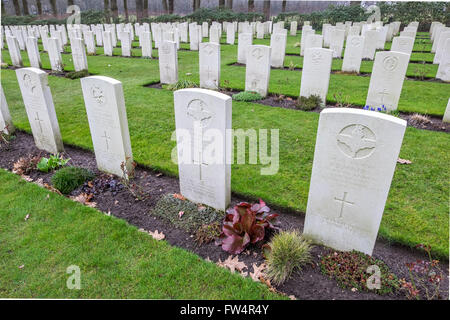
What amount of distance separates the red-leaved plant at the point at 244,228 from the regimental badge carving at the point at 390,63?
18.1 ft

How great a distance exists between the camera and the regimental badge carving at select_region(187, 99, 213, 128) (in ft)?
12.3

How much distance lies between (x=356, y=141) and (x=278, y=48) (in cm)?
1077

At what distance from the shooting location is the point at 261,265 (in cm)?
328

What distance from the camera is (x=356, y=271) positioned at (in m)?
3.06

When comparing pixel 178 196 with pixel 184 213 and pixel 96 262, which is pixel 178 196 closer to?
pixel 184 213

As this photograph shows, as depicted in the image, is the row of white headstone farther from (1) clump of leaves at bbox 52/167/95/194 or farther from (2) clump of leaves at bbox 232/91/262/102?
(2) clump of leaves at bbox 232/91/262/102

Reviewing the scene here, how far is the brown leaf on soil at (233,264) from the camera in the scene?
3279 mm

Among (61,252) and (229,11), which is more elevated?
(229,11)

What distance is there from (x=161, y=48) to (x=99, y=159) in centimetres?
622

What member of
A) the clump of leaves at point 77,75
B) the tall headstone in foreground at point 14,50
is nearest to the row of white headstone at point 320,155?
the clump of leaves at point 77,75

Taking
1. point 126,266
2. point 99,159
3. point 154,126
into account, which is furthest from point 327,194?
point 154,126

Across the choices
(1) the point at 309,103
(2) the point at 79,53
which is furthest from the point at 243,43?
(2) the point at 79,53
